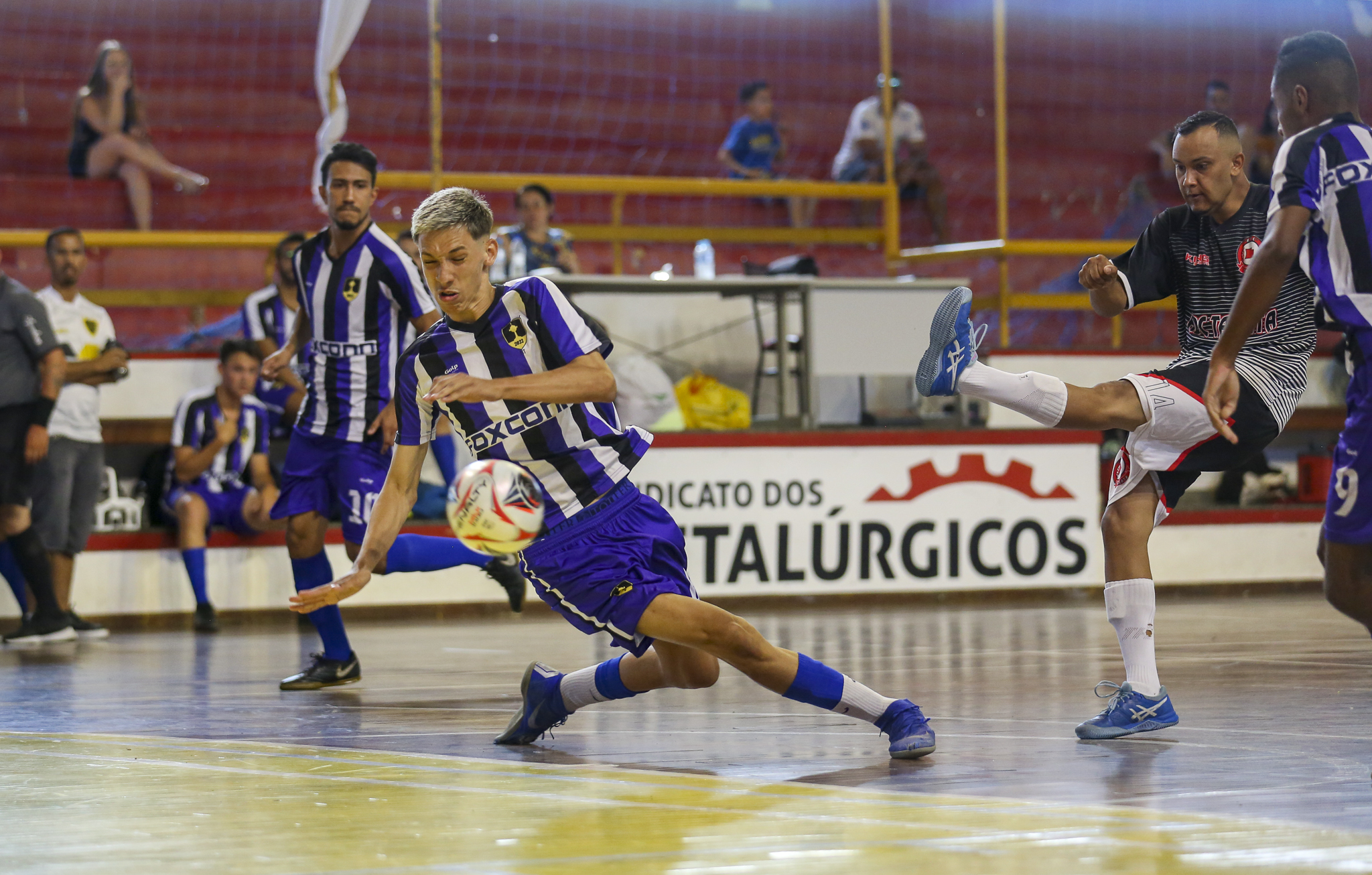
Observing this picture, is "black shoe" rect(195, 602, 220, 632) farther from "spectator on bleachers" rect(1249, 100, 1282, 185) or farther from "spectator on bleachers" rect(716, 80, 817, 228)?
"spectator on bleachers" rect(1249, 100, 1282, 185)

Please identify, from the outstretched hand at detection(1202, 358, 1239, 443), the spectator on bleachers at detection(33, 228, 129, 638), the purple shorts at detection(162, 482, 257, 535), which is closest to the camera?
the outstretched hand at detection(1202, 358, 1239, 443)

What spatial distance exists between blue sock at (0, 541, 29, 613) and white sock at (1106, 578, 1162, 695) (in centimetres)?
718

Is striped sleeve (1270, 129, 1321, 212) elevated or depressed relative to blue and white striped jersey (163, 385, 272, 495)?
elevated

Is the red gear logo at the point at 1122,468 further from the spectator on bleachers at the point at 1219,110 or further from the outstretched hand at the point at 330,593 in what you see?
the spectator on bleachers at the point at 1219,110

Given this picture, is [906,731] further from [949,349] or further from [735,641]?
[949,349]

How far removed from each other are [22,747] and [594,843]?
8.17 feet

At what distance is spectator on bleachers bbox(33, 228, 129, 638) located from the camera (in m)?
9.85

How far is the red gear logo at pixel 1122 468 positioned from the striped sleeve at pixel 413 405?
7.10 ft

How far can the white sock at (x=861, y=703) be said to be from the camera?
4.49 m

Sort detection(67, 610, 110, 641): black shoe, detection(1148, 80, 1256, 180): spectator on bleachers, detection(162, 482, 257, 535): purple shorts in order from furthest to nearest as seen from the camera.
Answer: detection(1148, 80, 1256, 180): spectator on bleachers
detection(162, 482, 257, 535): purple shorts
detection(67, 610, 110, 641): black shoe

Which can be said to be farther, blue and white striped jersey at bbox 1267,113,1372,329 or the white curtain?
the white curtain

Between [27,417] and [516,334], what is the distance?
6027 millimetres

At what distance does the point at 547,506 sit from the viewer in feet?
14.9

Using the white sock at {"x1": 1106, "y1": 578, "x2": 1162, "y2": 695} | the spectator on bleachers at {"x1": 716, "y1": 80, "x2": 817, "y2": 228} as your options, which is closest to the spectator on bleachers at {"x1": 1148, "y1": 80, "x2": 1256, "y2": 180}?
the spectator on bleachers at {"x1": 716, "y1": 80, "x2": 817, "y2": 228}
